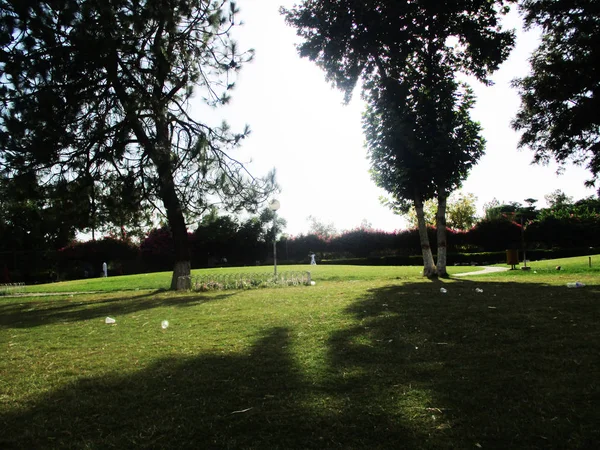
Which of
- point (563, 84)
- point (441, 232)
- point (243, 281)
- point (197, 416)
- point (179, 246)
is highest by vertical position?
point (563, 84)

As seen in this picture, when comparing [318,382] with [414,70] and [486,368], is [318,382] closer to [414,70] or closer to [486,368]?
[486,368]

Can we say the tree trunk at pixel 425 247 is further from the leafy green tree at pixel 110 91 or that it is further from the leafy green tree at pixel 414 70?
the leafy green tree at pixel 110 91

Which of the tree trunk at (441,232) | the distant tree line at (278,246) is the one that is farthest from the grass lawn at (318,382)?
the distant tree line at (278,246)

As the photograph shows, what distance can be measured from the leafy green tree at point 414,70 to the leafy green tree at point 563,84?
257 centimetres

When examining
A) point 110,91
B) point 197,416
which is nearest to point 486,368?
point 197,416

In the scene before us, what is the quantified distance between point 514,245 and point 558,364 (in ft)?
115

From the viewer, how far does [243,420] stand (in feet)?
8.95

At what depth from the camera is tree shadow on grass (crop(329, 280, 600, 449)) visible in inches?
97.5

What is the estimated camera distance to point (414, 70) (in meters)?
15.8

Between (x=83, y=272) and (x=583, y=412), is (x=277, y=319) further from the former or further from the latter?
(x=83, y=272)

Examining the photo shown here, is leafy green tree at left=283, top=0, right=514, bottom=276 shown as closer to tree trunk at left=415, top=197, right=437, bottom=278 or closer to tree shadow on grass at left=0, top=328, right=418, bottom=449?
tree trunk at left=415, top=197, right=437, bottom=278

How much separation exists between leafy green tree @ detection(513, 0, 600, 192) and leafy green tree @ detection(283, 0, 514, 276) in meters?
2.57

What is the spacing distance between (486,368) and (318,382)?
5.11 feet

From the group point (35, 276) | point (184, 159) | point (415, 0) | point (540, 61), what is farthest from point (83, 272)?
point (540, 61)
